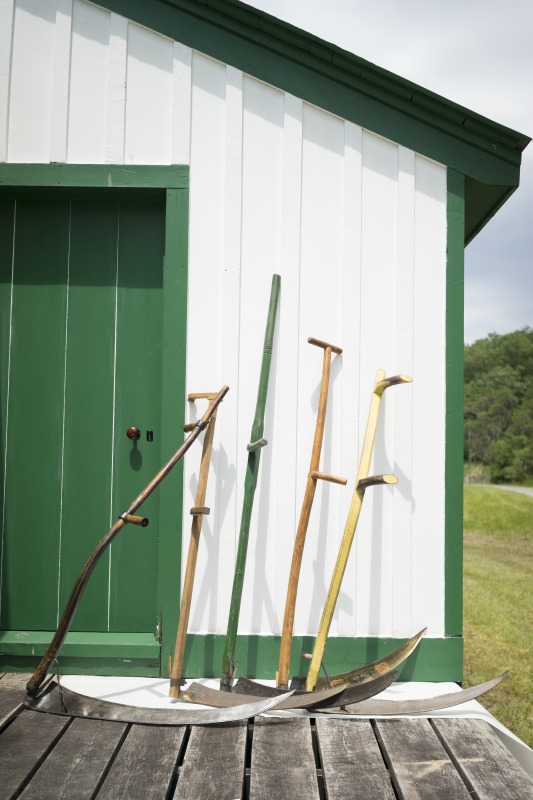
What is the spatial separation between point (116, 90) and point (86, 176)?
1.27ft

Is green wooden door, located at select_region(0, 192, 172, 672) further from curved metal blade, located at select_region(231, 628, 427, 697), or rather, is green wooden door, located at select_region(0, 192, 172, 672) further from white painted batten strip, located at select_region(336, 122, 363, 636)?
white painted batten strip, located at select_region(336, 122, 363, 636)

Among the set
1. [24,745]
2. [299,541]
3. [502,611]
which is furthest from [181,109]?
[502,611]

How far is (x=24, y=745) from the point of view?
2316mm

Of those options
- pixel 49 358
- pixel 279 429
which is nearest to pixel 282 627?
pixel 279 429

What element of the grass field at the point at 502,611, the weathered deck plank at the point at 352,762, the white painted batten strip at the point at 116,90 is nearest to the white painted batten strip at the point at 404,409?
the weathered deck plank at the point at 352,762

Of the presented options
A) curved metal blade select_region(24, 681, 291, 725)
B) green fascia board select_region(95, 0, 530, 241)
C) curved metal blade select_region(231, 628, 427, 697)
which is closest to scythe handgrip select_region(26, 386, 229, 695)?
curved metal blade select_region(24, 681, 291, 725)

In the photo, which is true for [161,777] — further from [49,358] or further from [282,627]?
[49,358]

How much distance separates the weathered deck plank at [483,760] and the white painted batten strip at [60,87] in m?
2.65

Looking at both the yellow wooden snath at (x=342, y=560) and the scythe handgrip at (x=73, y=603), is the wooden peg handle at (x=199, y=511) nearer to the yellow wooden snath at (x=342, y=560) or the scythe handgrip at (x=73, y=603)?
the scythe handgrip at (x=73, y=603)

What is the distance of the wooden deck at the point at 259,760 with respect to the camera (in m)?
2.08

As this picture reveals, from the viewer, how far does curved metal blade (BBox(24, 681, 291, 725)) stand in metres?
2.45

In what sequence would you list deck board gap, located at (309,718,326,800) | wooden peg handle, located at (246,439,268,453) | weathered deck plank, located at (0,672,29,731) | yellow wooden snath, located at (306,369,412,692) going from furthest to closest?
wooden peg handle, located at (246,439,268,453) → yellow wooden snath, located at (306,369,412,692) → weathered deck plank, located at (0,672,29,731) → deck board gap, located at (309,718,326,800)

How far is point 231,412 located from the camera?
314 cm

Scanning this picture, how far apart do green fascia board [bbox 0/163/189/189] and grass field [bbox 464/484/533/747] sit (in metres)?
3.59
